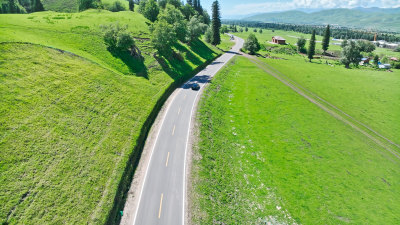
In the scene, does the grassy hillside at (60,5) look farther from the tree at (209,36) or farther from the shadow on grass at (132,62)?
the shadow on grass at (132,62)

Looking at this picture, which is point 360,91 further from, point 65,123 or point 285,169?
point 65,123

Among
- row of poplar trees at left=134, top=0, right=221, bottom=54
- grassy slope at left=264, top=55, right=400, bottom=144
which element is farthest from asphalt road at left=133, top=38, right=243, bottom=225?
grassy slope at left=264, top=55, right=400, bottom=144

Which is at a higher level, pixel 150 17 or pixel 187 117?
pixel 150 17

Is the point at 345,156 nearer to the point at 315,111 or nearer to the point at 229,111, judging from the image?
the point at 315,111

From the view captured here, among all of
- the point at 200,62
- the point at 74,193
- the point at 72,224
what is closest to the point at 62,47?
the point at 74,193

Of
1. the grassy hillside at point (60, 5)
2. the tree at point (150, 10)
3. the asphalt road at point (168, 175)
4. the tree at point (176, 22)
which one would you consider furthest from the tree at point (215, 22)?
the grassy hillside at point (60, 5)

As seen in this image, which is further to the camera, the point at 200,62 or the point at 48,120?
the point at 200,62
